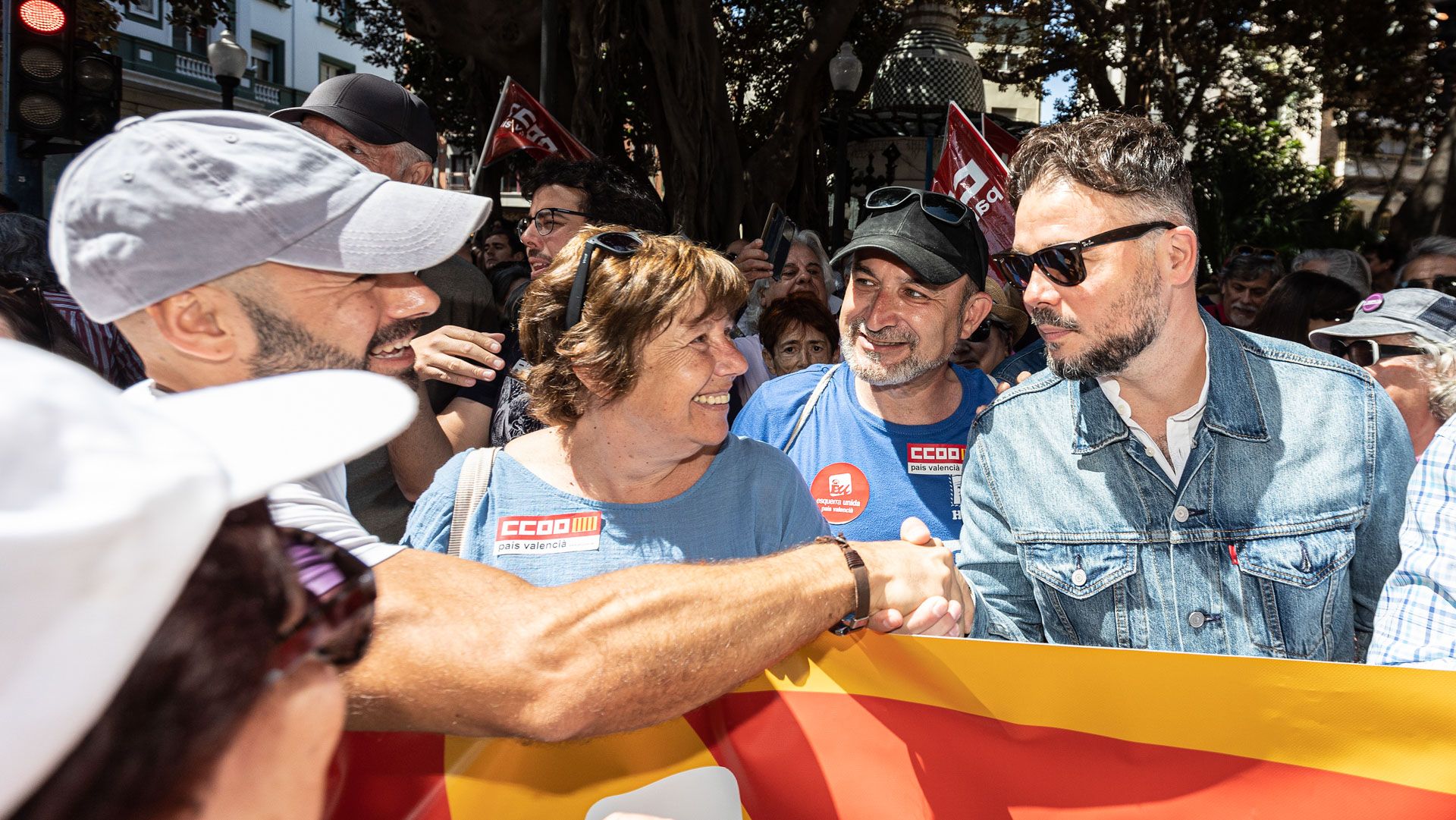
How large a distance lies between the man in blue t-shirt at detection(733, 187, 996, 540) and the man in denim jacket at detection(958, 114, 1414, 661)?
0.45 metres

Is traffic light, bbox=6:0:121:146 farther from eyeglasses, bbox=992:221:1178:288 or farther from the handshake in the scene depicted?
A: the handshake

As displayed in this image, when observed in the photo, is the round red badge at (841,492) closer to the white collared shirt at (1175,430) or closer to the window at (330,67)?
the white collared shirt at (1175,430)

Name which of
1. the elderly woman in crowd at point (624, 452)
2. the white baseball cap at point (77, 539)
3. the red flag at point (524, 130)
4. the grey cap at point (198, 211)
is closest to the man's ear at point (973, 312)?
the elderly woman in crowd at point (624, 452)

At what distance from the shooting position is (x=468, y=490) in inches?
97.4

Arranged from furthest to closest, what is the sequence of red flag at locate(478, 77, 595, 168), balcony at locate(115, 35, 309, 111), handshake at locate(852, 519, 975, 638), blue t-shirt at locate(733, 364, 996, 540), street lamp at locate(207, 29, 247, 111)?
1. balcony at locate(115, 35, 309, 111)
2. street lamp at locate(207, 29, 247, 111)
3. red flag at locate(478, 77, 595, 168)
4. blue t-shirt at locate(733, 364, 996, 540)
5. handshake at locate(852, 519, 975, 638)

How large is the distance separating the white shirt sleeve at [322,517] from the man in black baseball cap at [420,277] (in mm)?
1638

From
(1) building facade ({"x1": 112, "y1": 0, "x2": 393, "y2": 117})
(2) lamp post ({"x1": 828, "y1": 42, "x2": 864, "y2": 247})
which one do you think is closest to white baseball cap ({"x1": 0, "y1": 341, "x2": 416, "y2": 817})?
(2) lamp post ({"x1": 828, "y1": 42, "x2": 864, "y2": 247})

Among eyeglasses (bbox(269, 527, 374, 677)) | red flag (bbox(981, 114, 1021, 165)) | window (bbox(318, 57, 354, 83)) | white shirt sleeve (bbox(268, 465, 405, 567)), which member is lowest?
white shirt sleeve (bbox(268, 465, 405, 567))

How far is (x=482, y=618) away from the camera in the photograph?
57.6 inches

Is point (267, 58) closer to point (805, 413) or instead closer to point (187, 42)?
point (187, 42)

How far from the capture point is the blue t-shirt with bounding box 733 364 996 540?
3121 millimetres

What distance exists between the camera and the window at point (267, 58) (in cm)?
4422

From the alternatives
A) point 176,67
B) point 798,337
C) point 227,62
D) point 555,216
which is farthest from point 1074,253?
point 176,67

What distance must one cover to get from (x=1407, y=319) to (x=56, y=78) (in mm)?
8307
